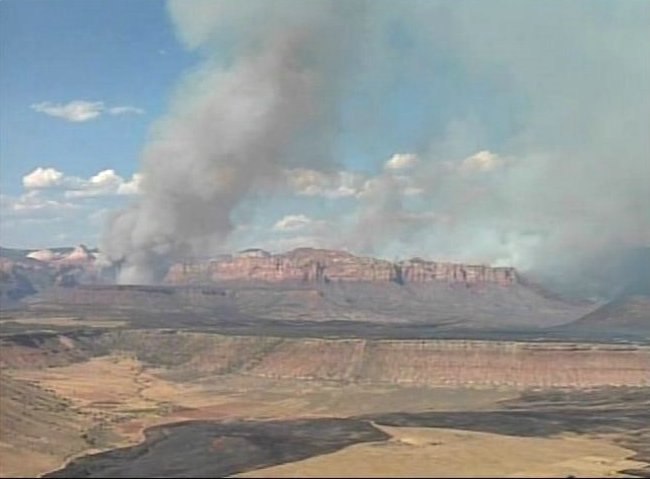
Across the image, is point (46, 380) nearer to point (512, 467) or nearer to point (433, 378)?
Result: point (433, 378)

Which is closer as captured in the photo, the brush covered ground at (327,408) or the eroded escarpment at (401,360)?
the brush covered ground at (327,408)

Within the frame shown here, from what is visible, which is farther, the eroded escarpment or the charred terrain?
the eroded escarpment

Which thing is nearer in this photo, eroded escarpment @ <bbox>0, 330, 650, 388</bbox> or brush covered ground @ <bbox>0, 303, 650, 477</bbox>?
brush covered ground @ <bbox>0, 303, 650, 477</bbox>

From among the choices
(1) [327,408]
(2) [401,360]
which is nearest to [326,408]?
(1) [327,408]

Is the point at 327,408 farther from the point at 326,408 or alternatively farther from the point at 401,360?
the point at 401,360

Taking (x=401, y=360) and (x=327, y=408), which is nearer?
(x=327, y=408)

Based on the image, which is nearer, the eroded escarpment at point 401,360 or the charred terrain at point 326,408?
the charred terrain at point 326,408

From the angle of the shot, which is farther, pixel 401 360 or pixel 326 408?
pixel 401 360

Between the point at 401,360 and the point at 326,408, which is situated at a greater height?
the point at 401,360

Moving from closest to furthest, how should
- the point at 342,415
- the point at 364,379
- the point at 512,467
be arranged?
1. the point at 512,467
2. the point at 342,415
3. the point at 364,379

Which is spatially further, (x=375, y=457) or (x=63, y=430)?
(x=63, y=430)

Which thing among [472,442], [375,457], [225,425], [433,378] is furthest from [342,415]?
[433,378]
